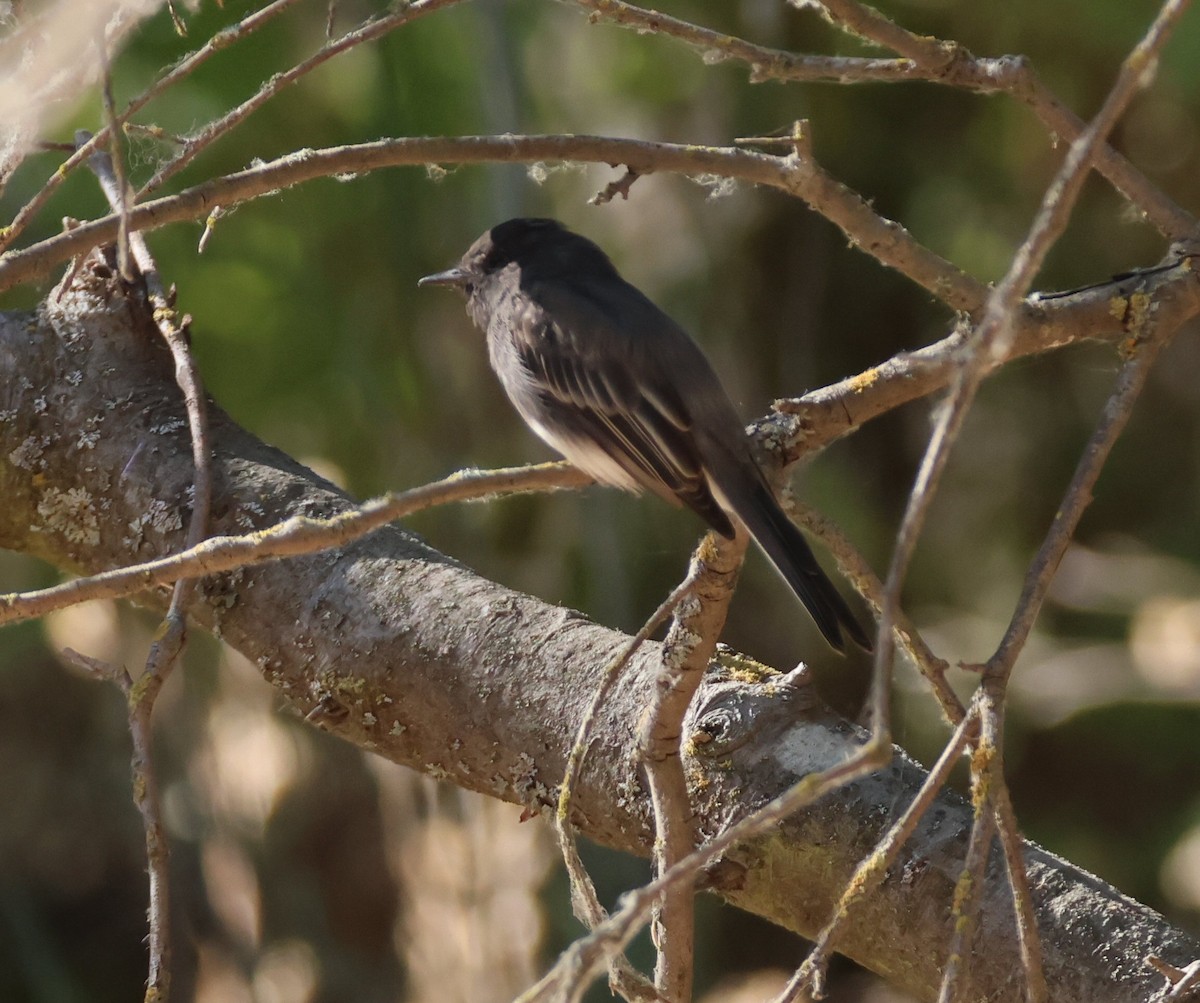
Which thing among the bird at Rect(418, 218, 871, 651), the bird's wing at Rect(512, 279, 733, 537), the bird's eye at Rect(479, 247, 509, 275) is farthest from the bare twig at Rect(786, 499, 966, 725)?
the bird's eye at Rect(479, 247, 509, 275)

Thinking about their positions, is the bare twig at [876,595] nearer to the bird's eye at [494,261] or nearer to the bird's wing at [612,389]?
the bird's wing at [612,389]

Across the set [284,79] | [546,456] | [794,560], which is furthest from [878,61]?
[546,456]

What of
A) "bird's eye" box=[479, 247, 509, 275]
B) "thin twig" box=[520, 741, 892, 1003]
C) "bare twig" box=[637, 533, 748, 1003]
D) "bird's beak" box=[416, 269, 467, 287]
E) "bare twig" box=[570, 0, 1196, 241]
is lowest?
"thin twig" box=[520, 741, 892, 1003]

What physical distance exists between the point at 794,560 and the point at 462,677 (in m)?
0.52

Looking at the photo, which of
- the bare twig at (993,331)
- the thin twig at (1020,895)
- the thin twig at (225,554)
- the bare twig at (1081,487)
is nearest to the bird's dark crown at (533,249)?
the bare twig at (1081,487)

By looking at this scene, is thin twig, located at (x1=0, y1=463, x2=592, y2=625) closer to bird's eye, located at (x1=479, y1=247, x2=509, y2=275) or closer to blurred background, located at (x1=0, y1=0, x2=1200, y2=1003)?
bird's eye, located at (x1=479, y1=247, x2=509, y2=275)

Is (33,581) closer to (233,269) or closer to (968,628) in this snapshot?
(233,269)

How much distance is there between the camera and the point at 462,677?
75.7 inches

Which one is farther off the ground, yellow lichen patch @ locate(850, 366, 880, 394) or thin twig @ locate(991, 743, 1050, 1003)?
yellow lichen patch @ locate(850, 366, 880, 394)

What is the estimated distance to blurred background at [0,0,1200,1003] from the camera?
163 inches

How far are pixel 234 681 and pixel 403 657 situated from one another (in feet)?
8.46

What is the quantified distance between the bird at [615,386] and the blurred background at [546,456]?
1411 millimetres

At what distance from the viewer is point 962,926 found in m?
1.05

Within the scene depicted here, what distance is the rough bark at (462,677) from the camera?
5.20 ft
